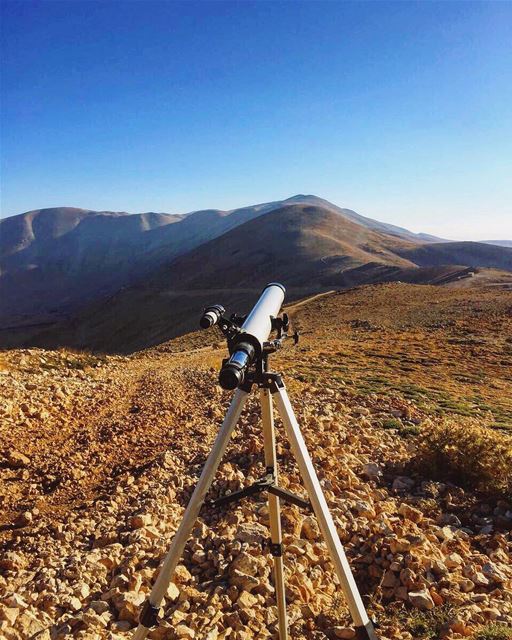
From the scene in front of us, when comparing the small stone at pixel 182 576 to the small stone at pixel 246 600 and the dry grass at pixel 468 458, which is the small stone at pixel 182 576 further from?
the dry grass at pixel 468 458

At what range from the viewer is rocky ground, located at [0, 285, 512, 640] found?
3.49 m

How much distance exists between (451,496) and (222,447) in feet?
13.5

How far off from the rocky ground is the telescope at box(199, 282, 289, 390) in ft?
7.37

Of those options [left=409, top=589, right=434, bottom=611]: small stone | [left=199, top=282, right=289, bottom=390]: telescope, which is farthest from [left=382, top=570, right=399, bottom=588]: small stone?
[left=199, top=282, right=289, bottom=390]: telescope

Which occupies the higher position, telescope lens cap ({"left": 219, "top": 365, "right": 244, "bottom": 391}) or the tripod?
telescope lens cap ({"left": 219, "top": 365, "right": 244, "bottom": 391})

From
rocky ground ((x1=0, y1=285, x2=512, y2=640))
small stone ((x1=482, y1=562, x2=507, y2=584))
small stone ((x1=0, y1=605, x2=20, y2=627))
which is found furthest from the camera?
small stone ((x1=482, y1=562, x2=507, y2=584))

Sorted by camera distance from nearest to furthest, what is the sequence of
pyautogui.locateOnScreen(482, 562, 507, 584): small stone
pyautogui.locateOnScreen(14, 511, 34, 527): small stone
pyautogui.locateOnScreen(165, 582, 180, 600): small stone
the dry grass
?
pyautogui.locateOnScreen(165, 582, 180, 600): small stone < pyautogui.locateOnScreen(482, 562, 507, 584): small stone < pyautogui.locateOnScreen(14, 511, 34, 527): small stone < the dry grass

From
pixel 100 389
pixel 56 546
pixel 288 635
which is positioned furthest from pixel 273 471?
pixel 100 389

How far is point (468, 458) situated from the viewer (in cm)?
580

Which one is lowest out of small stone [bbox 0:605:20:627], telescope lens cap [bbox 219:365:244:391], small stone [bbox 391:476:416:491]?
small stone [bbox 391:476:416:491]

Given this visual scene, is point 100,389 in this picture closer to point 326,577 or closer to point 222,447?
point 326,577

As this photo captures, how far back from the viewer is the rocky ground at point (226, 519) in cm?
349

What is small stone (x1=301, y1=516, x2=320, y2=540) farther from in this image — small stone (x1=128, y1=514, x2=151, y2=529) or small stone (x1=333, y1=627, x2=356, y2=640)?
small stone (x1=128, y1=514, x2=151, y2=529)

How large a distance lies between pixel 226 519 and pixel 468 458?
10.9 ft
